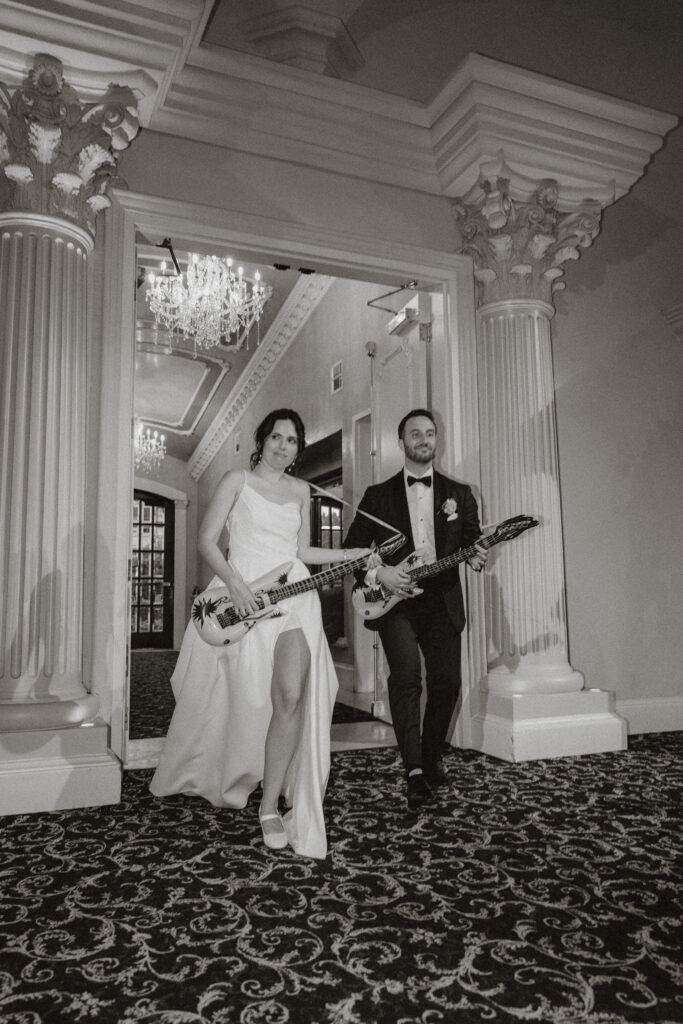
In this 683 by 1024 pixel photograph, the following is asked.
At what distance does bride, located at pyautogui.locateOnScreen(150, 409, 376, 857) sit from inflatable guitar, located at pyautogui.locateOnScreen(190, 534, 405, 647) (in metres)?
0.04

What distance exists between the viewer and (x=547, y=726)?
394 cm

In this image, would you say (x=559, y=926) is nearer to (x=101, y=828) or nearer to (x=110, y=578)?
(x=101, y=828)

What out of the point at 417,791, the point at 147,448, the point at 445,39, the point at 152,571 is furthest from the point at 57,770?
the point at 152,571

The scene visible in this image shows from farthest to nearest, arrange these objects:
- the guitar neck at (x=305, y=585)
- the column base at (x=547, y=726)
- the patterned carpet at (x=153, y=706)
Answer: the patterned carpet at (x=153, y=706) → the column base at (x=547, y=726) → the guitar neck at (x=305, y=585)

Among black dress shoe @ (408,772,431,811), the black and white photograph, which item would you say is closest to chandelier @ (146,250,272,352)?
the black and white photograph

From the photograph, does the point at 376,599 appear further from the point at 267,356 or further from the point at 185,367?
the point at 185,367

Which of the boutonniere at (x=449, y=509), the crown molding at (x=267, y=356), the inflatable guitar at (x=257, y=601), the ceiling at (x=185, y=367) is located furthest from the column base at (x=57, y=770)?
the crown molding at (x=267, y=356)

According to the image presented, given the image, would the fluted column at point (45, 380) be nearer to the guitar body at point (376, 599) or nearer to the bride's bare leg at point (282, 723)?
the bride's bare leg at point (282, 723)

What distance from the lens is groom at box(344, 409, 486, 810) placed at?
315 cm

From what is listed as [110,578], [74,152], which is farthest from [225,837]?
[74,152]

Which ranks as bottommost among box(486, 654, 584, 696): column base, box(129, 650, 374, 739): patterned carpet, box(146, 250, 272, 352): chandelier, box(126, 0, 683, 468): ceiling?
box(129, 650, 374, 739): patterned carpet

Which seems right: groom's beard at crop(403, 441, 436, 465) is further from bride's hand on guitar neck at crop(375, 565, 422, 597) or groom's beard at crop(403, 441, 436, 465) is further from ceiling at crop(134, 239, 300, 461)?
ceiling at crop(134, 239, 300, 461)

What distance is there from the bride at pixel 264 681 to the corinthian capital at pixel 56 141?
5.46 feet

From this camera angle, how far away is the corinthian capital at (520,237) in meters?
4.44
